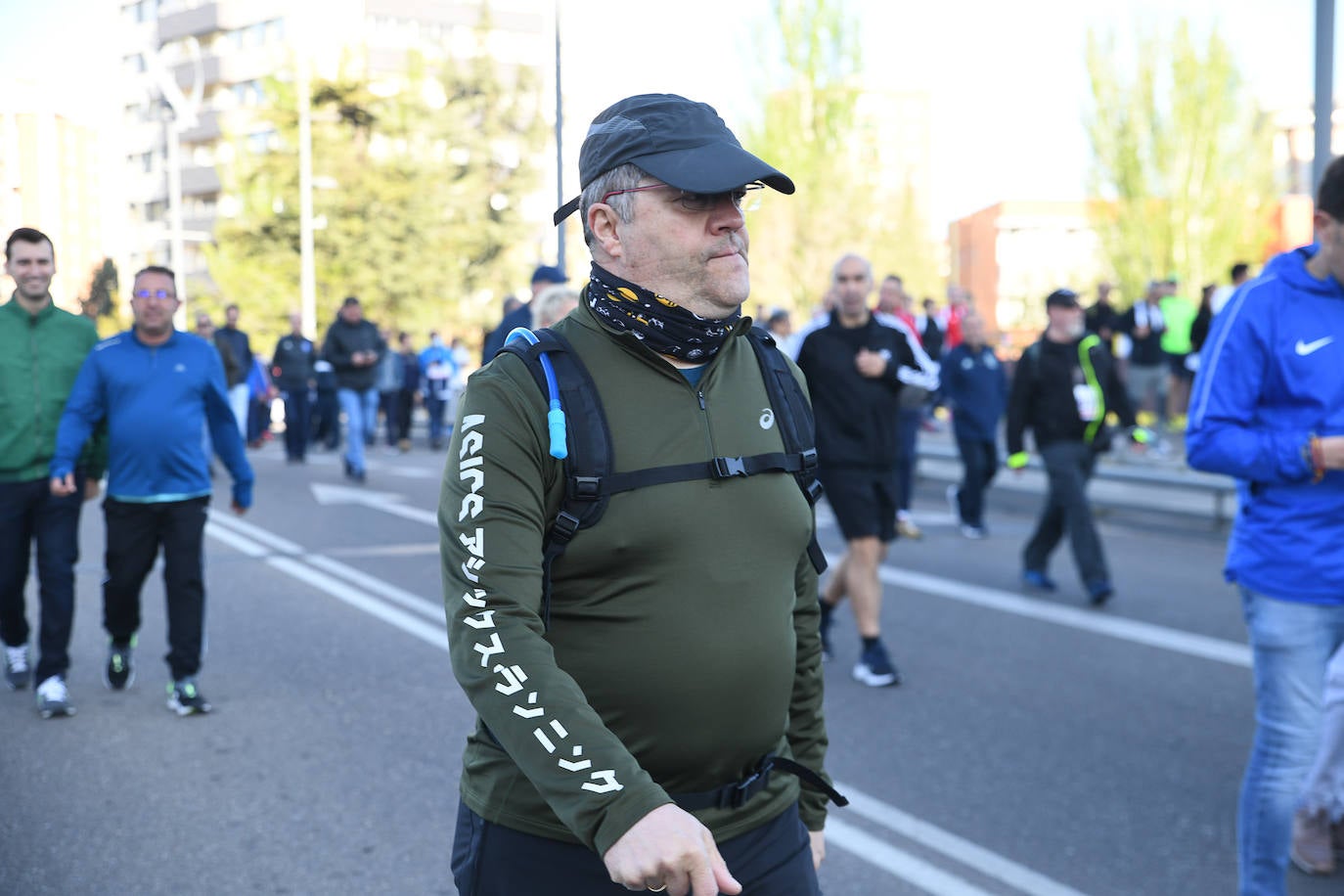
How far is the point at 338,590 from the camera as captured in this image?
930cm

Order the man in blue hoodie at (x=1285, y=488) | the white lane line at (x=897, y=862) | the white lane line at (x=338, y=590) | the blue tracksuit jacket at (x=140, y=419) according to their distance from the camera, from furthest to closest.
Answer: the white lane line at (x=338, y=590) < the blue tracksuit jacket at (x=140, y=419) < the white lane line at (x=897, y=862) < the man in blue hoodie at (x=1285, y=488)

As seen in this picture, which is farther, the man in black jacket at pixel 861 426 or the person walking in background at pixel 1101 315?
the person walking in background at pixel 1101 315

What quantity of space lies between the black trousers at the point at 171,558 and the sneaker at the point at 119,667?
35 cm

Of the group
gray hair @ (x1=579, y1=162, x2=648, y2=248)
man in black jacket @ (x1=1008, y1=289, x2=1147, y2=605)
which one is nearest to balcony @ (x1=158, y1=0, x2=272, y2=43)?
man in black jacket @ (x1=1008, y1=289, x2=1147, y2=605)

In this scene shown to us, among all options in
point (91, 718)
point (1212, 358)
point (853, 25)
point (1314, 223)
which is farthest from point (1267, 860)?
point (853, 25)

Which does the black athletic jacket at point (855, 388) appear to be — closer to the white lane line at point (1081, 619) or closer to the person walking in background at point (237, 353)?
the white lane line at point (1081, 619)

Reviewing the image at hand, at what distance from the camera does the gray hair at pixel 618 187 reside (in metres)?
2.12

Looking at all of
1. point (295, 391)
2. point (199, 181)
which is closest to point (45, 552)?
point (295, 391)

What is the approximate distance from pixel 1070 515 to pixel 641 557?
7428 mm

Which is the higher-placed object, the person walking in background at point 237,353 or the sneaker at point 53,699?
the person walking in background at point 237,353

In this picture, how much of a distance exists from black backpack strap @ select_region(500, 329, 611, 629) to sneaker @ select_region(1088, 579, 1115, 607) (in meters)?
7.23

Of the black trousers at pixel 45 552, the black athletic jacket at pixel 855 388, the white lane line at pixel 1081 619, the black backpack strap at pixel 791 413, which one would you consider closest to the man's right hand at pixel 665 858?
the black backpack strap at pixel 791 413

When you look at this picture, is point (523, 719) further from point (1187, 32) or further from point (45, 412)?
point (1187, 32)

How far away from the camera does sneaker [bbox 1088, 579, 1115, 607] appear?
344 inches
